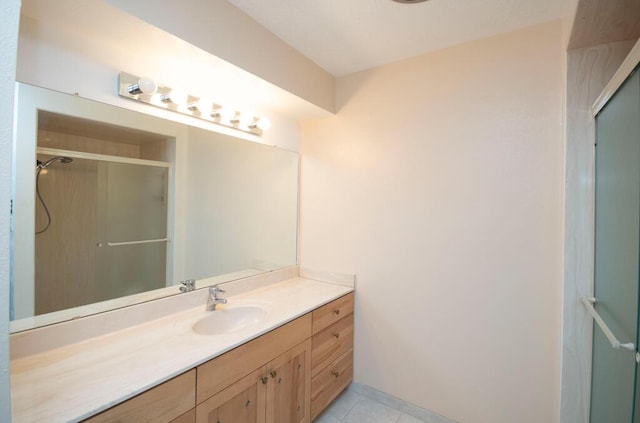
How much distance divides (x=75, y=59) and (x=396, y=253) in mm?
1980

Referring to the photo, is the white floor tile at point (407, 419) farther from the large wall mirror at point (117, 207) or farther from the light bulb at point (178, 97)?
the light bulb at point (178, 97)

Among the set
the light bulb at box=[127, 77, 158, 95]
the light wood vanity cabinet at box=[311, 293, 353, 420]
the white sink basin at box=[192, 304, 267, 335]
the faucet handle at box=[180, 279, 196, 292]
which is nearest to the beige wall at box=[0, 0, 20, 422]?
the light bulb at box=[127, 77, 158, 95]

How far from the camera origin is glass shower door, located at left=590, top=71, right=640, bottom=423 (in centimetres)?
95

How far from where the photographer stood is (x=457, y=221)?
1.75 m

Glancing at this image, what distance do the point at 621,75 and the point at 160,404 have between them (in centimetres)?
199

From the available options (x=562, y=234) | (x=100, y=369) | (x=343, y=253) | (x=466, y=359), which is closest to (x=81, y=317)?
(x=100, y=369)

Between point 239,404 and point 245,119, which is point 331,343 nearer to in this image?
point 239,404

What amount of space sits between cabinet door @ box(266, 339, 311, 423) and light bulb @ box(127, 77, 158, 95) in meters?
1.45

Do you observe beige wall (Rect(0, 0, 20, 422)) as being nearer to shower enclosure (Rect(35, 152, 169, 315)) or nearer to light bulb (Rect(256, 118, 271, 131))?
shower enclosure (Rect(35, 152, 169, 315))

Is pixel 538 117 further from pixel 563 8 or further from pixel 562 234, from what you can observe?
pixel 562 234

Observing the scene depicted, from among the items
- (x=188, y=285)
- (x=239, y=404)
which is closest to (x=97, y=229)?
(x=188, y=285)

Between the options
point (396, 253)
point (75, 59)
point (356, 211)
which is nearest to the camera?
point (75, 59)

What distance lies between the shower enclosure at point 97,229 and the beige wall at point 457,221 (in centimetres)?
122

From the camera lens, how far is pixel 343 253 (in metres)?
2.18
